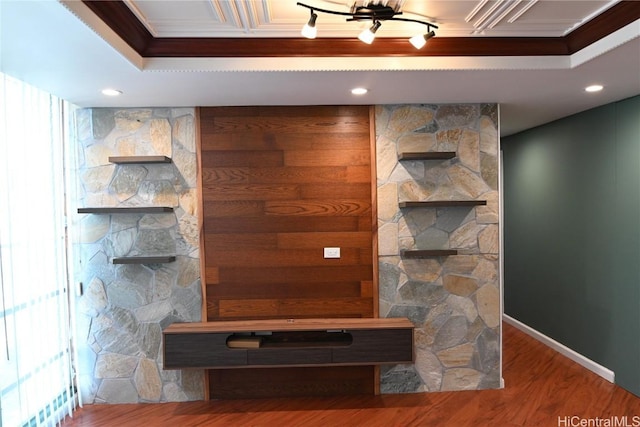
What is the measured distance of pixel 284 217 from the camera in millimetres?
3059

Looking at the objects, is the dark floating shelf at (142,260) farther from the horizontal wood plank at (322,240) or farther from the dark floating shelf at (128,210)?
the horizontal wood plank at (322,240)

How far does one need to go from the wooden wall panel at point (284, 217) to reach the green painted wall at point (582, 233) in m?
2.14

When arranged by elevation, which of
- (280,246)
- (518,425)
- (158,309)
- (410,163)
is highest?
(410,163)

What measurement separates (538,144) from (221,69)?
3.60 meters

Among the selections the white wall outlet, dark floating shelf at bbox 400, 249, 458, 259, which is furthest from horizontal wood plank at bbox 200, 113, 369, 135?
dark floating shelf at bbox 400, 249, 458, 259

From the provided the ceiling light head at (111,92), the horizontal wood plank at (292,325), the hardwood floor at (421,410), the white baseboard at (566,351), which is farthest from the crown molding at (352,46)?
the white baseboard at (566,351)

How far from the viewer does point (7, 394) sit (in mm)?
2305

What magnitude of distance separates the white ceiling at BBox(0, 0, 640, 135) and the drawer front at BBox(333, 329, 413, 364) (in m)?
1.84

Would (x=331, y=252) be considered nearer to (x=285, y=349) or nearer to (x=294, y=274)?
(x=294, y=274)

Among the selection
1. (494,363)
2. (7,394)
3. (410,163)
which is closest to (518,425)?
(494,363)

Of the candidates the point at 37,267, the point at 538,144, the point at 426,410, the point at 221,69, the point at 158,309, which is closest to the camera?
the point at 221,69

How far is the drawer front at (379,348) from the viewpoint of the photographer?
9.27 feet

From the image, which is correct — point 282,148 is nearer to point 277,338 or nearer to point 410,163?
point 410,163

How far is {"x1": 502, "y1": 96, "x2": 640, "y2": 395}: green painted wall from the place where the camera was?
3061 millimetres
